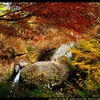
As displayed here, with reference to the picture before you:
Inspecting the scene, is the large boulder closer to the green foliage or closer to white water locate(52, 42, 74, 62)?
the green foliage

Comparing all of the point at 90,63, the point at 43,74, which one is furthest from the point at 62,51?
the point at 90,63

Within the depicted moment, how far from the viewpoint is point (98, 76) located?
8.38 m

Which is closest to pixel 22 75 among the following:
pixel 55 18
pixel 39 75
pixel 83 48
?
pixel 39 75

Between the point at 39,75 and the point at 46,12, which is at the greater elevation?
the point at 46,12

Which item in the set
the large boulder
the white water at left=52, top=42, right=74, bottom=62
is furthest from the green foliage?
the white water at left=52, top=42, right=74, bottom=62

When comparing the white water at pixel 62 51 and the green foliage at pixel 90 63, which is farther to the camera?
the white water at pixel 62 51

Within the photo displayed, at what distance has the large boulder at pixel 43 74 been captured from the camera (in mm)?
8812

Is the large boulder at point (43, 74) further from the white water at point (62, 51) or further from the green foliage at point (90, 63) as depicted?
the white water at point (62, 51)

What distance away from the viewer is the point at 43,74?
8.88 metres

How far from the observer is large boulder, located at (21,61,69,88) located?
881cm

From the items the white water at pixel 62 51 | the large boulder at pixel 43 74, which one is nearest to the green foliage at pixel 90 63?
the large boulder at pixel 43 74

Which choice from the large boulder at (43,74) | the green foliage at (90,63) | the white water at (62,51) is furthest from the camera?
the white water at (62,51)

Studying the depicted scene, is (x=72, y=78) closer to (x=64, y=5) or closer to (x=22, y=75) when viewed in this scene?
(x=22, y=75)

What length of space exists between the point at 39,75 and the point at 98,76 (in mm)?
1858
